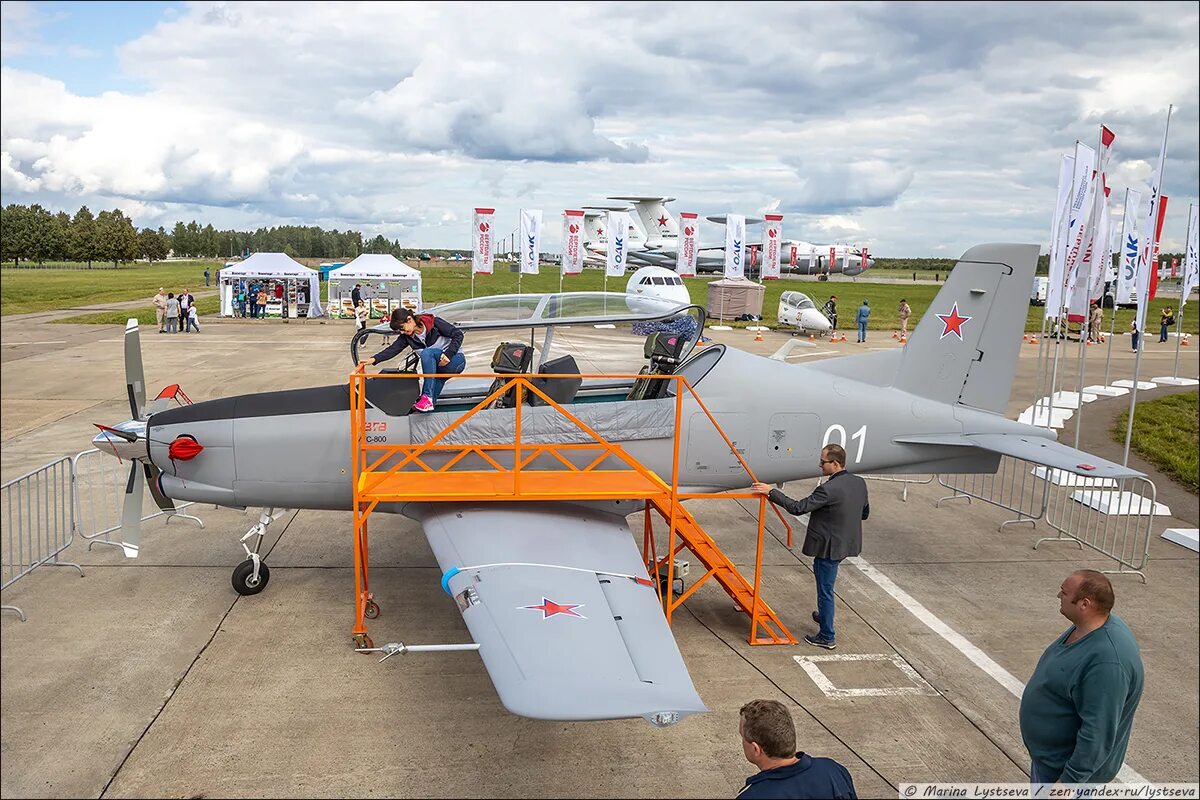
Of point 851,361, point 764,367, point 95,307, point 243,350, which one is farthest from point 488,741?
point 95,307

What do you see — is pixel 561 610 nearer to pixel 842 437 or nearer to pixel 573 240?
pixel 842 437

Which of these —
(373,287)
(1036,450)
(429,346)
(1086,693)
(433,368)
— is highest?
(373,287)

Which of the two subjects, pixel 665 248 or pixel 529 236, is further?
pixel 665 248

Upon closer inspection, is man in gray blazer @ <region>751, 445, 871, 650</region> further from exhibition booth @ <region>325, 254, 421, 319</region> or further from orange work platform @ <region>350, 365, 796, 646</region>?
exhibition booth @ <region>325, 254, 421, 319</region>

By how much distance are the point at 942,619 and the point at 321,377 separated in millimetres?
15603

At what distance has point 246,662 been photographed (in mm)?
5957

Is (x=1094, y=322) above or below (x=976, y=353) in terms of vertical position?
above

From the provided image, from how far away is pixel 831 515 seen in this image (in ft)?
20.8

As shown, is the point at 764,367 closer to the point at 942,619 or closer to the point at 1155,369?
the point at 942,619

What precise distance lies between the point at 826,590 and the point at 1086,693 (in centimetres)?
320

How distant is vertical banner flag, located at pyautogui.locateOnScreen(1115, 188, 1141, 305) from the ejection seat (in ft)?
32.1

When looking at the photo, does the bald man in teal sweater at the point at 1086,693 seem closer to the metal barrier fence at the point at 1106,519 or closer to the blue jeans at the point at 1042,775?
the blue jeans at the point at 1042,775

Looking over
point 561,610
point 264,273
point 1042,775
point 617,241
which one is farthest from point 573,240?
point 1042,775

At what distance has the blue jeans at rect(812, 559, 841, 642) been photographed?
21.0 ft
